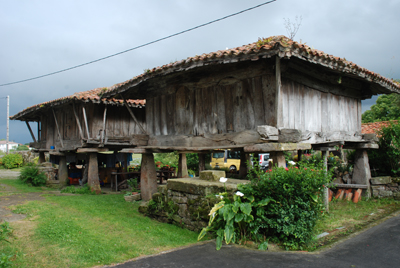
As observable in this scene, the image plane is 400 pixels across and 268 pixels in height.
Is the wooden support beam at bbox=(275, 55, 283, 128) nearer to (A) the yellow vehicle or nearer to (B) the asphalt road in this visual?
(B) the asphalt road

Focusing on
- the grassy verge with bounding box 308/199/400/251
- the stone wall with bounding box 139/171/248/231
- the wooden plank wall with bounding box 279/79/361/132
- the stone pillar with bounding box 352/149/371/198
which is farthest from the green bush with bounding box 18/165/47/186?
the stone pillar with bounding box 352/149/371/198

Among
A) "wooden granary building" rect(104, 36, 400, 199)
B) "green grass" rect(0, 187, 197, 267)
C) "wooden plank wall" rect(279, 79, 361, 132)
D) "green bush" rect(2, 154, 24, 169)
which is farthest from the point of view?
"green bush" rect(2, 154, 24, 169)

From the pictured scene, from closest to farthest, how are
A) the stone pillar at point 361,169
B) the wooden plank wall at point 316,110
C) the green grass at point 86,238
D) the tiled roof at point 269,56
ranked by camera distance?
the green grass at point 86,238, the tiled roof at point 269,56, the wooden plank wall at point 316,110, the stone pillar at point 361,169

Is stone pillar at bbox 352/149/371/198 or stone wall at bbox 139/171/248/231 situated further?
stone pillar at bbox 352/149/371/198

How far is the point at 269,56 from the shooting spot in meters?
5.25

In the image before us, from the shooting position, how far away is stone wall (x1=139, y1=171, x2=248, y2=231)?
17.2ft

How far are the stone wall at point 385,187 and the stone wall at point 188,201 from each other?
6348 mm

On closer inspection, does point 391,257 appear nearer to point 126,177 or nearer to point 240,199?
point 240,199

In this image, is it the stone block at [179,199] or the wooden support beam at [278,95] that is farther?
the stone block at [179,199]

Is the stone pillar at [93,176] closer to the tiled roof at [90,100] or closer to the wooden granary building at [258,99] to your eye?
the tiled roof at [90,100]

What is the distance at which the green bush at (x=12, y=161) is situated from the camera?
2395 centimetres

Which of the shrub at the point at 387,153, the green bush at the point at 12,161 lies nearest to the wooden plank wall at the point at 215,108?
the shrub at the point at 387,153

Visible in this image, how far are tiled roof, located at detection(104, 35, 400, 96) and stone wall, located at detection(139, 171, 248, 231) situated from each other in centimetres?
244

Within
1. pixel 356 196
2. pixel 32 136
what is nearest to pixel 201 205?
pixel 356 196
